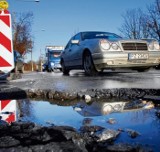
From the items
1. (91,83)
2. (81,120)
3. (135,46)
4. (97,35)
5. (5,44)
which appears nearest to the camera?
(81,120)

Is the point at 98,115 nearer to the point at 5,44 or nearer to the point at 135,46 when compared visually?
the point at 5,44

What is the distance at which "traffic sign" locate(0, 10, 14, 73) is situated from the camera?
4.42 metres

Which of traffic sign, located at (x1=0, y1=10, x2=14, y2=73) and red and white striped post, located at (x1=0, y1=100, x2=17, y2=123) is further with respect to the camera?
traffic sign, located at (x1=0, y1=10, x2=14, y2=73)

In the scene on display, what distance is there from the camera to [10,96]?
15.5 feet

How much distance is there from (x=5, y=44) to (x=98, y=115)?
1.92 metres

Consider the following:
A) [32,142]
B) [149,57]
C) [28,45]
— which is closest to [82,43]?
[149,57]

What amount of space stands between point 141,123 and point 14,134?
1.04 m

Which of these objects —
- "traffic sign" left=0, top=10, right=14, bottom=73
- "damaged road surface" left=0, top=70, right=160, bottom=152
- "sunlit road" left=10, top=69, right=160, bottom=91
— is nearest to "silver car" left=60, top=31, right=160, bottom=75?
"sunlit road" left=10, top=69, right=160, bottom=91

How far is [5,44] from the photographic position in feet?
14.6

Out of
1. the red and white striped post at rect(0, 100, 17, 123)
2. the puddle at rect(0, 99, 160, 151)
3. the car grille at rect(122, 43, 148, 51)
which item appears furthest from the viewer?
the car grille at rect(122, 43, 148, 51)

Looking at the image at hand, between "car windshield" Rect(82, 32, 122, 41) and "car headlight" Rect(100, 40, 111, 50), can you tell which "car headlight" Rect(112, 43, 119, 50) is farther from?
"car windshield" Rect(82, 32, 122, 41)

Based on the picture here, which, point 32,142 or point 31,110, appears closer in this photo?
point 32,142

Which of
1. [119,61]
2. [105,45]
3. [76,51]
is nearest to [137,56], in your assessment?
[119,61]

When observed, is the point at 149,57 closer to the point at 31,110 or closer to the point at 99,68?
the point at 99,68
